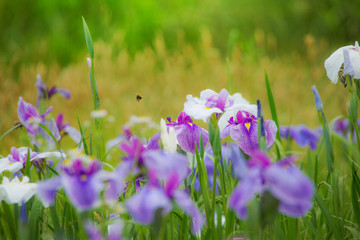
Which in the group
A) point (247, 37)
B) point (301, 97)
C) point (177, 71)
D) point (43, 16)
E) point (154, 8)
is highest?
point (154, 8)

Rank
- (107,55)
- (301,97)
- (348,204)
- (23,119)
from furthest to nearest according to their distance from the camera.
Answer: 1. (301,97)
2. (107,55)
3. (348,204)
4. (23,119)

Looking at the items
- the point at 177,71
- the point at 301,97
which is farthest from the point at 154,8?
the point at 301,97

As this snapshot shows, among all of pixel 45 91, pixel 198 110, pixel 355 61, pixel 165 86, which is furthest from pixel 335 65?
pixel 165 86

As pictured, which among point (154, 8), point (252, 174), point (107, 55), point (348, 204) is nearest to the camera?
point (252, 174)

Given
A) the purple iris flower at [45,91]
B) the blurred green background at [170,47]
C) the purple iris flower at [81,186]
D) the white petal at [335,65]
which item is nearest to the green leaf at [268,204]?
the purple iris flower at [81,186]

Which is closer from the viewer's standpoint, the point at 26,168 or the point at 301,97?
the point at 26,168

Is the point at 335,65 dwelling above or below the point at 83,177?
above

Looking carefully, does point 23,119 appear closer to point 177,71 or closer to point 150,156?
point 150,156

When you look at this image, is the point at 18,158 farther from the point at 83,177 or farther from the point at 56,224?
the point at 83,177

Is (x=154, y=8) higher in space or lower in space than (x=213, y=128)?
higher
